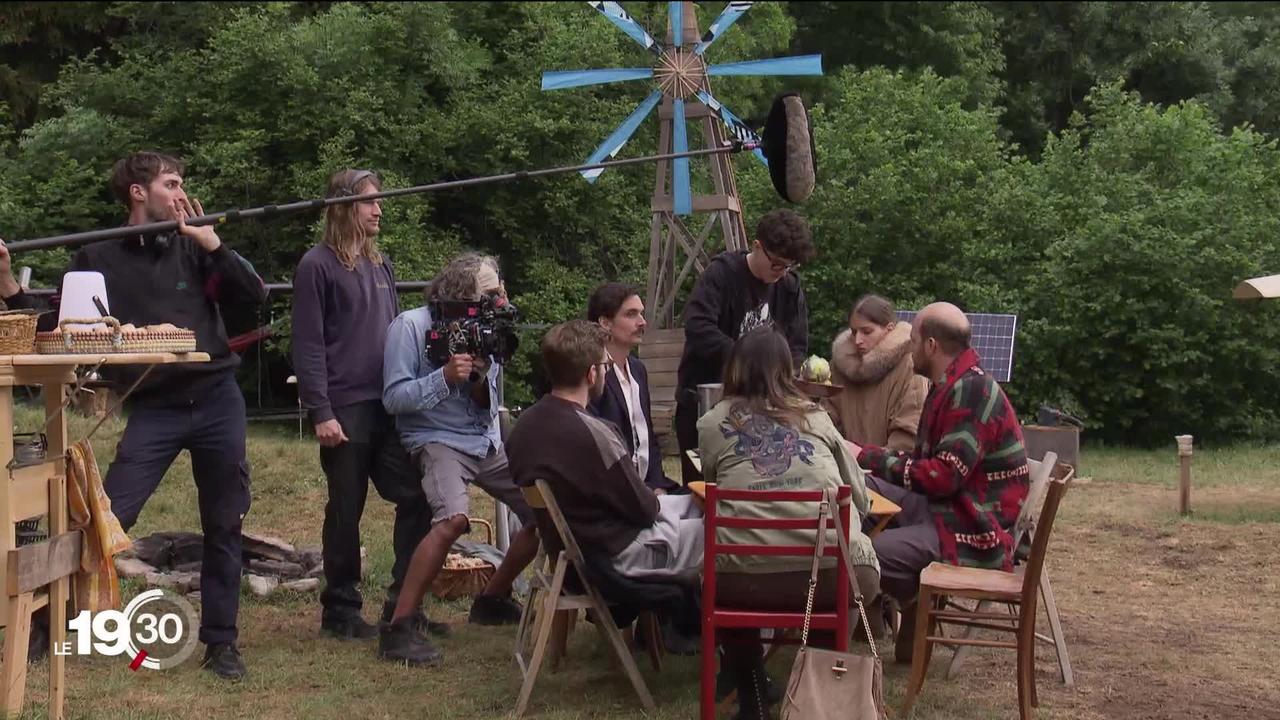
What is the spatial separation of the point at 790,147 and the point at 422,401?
176cm

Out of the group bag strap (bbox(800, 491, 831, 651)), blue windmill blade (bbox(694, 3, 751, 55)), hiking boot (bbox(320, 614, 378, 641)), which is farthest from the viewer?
blue windmill blade (bbox(694, 3, 751, 55))

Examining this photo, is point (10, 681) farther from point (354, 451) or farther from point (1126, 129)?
point (1126, 129)

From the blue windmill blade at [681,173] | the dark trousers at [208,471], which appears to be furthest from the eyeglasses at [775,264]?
the blue windmill blade at [681,173]

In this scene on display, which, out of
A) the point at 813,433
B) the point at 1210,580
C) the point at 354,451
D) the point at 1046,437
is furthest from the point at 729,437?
the point at 1046,437

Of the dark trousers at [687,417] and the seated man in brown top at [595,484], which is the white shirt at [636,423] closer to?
the dark trousers at [687,417]

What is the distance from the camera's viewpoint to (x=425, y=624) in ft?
19.6

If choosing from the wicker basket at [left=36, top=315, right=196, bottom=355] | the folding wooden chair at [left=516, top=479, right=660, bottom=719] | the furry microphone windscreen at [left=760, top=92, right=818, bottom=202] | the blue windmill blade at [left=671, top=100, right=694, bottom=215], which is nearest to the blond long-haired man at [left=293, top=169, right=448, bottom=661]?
the folding wooden chair at [left=516, top=479, right=660, bottom=719]

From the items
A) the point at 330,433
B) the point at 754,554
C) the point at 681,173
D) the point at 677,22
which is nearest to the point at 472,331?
the point at 330,433

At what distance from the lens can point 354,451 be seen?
5.71 meters

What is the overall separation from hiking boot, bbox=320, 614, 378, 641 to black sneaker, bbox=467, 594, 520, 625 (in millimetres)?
499

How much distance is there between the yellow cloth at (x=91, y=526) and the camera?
4348mm

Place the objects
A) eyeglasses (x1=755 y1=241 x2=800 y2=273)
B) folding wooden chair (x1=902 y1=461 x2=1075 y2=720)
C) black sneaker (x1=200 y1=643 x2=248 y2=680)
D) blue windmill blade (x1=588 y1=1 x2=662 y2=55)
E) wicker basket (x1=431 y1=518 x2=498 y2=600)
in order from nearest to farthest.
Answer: folding wooden chair (x1=902 y1=461 x2=1075 y2=720) → black sneaker (x1=200 y1=643 x2=248 y2=680) → eyeglasses (x1=755 y1=241 x2=800 y2=273) → wicker basket (x1=431 y1=518 x2=498 y2=600) → blue windmill blade (x1=588 y1=1 x2=662 y2=55)

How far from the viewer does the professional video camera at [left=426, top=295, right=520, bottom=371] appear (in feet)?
18.1

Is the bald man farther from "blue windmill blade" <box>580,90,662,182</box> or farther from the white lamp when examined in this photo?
"blue windmill blade" <box>580,90,662,182</box>
